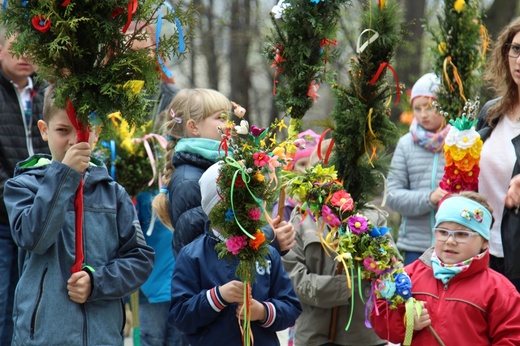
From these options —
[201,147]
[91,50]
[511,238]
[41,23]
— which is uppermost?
[41,23]

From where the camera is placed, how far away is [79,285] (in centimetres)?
435

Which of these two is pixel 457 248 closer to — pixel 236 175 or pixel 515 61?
pixel 515 61

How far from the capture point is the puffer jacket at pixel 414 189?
6574 millimetres

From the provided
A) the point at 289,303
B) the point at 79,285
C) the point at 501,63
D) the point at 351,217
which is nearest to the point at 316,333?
the point at 289,303

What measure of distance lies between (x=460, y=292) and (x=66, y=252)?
2106 mm

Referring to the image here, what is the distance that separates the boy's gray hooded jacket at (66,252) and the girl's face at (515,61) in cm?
239

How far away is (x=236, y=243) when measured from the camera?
13.7 feet

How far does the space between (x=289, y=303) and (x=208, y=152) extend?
111 cm

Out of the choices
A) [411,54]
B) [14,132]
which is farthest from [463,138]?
[411,54]

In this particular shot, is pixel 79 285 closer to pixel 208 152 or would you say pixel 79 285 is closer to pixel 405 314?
pixel 208 152

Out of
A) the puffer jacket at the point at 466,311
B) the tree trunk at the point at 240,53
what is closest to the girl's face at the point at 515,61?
the puffer jacket at the point at 466,311

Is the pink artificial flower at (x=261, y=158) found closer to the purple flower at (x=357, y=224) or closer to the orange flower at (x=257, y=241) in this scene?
the orange flower at (x=257, y=241)

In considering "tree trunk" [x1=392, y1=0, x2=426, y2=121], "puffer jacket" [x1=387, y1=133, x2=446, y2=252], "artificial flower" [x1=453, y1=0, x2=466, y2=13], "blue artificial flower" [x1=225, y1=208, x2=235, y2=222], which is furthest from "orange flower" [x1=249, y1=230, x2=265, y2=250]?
"tree trunk" [x1=392, y1=0, x2=426, y2=121]

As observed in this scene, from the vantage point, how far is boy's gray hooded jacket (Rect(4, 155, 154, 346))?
168 inches
